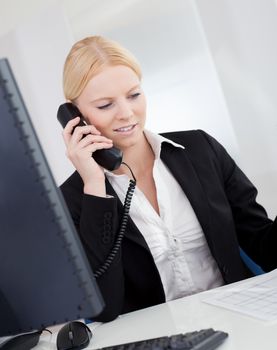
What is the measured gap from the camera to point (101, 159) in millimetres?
1267

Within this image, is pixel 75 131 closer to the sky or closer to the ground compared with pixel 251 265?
closer to the sky

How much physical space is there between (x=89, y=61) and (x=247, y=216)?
667 millimetres

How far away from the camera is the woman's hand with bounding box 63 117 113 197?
1.15 metres

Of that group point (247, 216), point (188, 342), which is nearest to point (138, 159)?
point (247, 216)

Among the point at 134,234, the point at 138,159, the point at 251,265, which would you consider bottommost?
the point at 251,265

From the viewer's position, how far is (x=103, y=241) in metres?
1.11

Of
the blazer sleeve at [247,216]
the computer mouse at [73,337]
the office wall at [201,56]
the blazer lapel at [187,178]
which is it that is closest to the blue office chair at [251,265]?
the blazer sleeve at [247,216]

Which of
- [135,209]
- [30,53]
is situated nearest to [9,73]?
[135,209]

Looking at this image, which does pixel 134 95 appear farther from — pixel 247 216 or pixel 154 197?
pixel 247 216

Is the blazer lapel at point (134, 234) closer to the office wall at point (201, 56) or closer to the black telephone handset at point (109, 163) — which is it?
the black telephone handset at point (109, 163)

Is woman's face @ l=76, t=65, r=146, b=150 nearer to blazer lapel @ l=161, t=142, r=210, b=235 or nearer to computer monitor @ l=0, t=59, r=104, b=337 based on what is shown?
blazer lapel @ l=161, t=142, r=210, b=235

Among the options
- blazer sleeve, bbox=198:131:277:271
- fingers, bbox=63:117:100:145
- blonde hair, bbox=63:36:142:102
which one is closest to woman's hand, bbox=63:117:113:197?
fingers, bbox=63:117:100:145

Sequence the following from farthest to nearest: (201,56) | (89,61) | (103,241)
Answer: (201,56)
(89,61)
(103,241)

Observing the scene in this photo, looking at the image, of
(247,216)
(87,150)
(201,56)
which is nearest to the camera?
(87,150)
